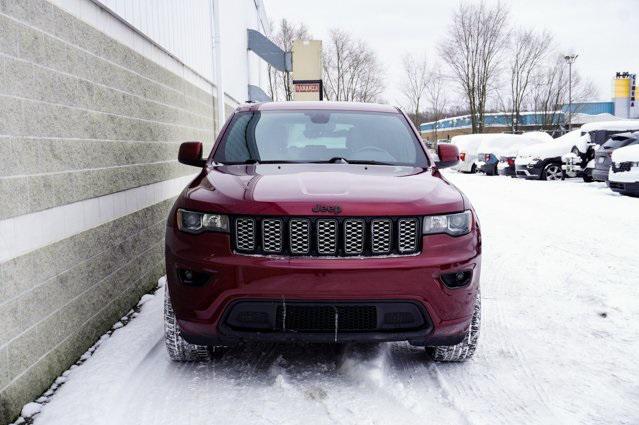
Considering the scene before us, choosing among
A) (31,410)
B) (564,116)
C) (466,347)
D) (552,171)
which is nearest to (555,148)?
(552,171)

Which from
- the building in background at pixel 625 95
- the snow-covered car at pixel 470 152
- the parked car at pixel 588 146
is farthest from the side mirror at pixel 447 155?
the building in background at pixel 625 95

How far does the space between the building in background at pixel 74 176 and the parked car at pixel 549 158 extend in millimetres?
15578

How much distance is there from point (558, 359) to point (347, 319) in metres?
1.45

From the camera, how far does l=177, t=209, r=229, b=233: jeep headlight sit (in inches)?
126

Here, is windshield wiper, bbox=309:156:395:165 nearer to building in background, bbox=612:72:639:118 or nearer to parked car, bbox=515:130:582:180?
parked car, bbox=515:130:582:180

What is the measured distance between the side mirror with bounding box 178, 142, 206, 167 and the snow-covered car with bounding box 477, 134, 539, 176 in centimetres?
1978

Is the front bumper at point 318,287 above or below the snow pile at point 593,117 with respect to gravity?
below

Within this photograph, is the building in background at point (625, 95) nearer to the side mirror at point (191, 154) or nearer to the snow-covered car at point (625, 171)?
the snow-covered car at point (625, 171)

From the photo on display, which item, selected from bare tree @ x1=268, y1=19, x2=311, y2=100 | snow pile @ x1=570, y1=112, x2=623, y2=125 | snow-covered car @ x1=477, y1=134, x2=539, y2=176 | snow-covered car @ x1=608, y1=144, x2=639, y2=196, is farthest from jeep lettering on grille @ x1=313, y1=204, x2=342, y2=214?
snow pile @ x1=570, y1=112, x2=623, y2=125

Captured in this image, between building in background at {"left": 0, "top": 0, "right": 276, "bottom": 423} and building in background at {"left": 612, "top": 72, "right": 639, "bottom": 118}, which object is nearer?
building in background at {"left": 0, "top": 0, "right": 276, "bottom": 423}

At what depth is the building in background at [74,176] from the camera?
297 centimetres

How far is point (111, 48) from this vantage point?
4.68 m

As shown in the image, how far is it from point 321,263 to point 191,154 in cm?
180

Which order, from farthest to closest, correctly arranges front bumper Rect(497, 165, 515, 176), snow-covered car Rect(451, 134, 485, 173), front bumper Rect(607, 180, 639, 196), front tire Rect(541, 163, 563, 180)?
snow-covered car Rect(451, 134, 485, 173)
front bumper Rect(497, 165, 515, 176)
front tire Rect(541, 163, 563, 180)
front bumper Rect(607, 180, 639, 196)
